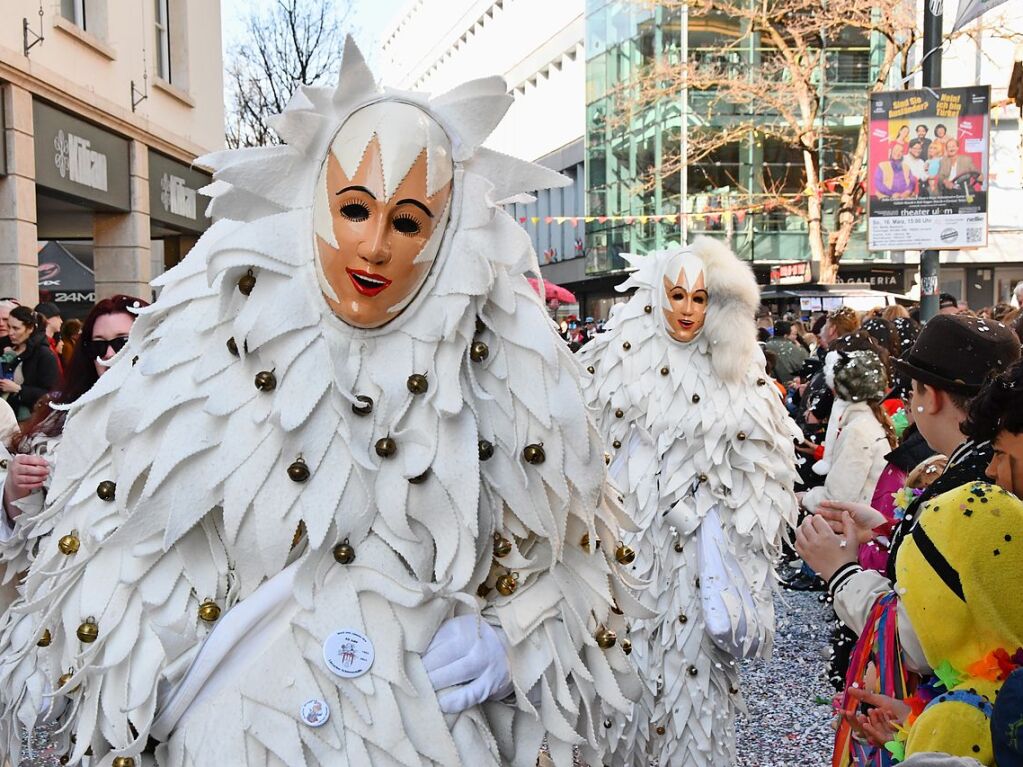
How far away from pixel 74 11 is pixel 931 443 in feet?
34.3

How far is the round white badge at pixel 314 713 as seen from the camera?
5.88ft

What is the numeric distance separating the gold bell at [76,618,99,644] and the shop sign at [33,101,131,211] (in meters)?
8.54

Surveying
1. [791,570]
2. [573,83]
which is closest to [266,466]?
[791,570]

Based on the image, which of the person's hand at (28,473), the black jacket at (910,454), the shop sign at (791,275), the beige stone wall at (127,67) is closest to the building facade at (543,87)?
the shop sign at (791,275)

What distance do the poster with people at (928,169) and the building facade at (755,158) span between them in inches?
585

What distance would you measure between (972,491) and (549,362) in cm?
79

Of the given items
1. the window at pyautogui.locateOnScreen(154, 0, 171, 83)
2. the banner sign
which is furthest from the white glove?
the window at pyautogui.locateOnScreen(154, 0, 171, 83)

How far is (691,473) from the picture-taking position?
13.7 feet

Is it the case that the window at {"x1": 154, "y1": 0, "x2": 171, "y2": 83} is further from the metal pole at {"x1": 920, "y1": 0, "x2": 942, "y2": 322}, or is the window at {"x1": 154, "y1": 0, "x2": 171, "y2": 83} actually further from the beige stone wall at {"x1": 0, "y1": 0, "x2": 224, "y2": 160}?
the metal pole at {"x1": 920, "y1": 0, "x2": 942, "y2": 322}

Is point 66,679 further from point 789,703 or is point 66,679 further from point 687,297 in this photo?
point 789,703

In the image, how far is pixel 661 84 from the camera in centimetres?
2378

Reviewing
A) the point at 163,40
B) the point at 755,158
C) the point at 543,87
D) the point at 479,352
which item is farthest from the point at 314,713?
the point at 543,87

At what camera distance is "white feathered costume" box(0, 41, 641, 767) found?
1.84m

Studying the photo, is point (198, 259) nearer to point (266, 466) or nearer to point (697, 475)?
point (266, 466)
